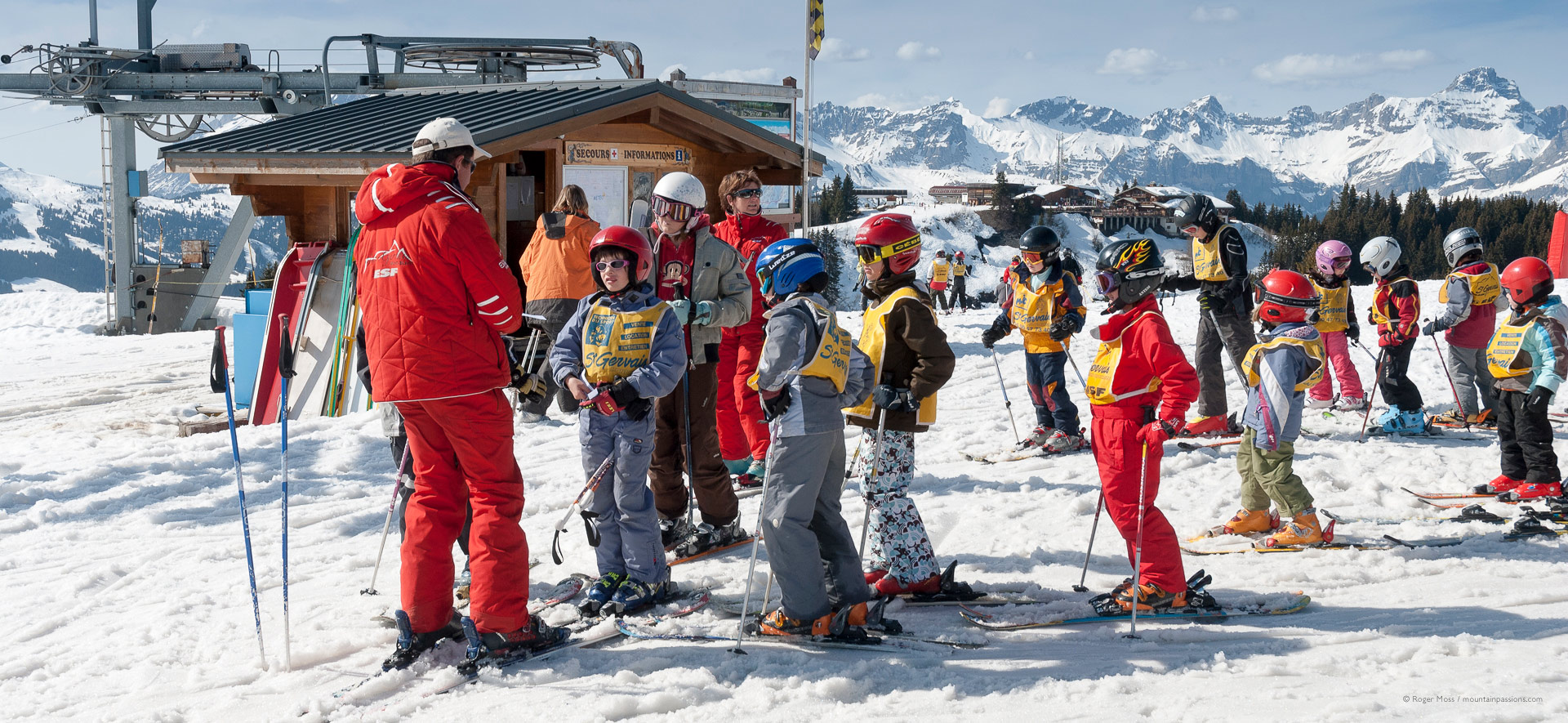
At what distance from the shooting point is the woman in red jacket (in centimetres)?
647

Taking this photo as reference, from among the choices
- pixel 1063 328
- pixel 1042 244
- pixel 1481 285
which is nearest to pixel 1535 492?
pixel 1481 285

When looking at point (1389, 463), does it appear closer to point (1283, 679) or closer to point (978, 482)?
point (978, 482)

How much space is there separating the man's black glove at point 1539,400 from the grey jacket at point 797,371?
14.7 feet

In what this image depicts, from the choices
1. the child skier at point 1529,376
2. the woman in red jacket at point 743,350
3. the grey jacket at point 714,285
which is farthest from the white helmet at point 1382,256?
the grey jacket at point 714,285

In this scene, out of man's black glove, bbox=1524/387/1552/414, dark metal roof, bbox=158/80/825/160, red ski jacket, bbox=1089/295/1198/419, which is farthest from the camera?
dark metal roof, bbox=158/80/825/160

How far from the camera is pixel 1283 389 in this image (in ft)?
17.0

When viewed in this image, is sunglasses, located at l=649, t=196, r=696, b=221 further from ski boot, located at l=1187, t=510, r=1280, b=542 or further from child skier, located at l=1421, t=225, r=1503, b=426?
child skier, located at l=1421, t=225, r=1503, b=426

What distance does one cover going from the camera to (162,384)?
1234cm

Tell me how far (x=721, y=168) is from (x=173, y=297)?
61.9 feet

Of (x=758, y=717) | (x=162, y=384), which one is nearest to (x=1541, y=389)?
(x=758, y=717)

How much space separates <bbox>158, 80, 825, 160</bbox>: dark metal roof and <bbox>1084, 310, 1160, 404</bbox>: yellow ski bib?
581 cm

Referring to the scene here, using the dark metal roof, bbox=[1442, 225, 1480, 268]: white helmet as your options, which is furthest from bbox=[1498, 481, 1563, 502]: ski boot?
the dark metal roof

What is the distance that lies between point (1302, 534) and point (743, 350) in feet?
10.6

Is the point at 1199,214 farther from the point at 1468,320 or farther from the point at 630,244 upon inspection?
the point at 630,244
